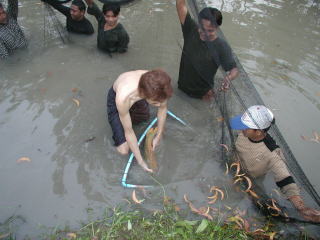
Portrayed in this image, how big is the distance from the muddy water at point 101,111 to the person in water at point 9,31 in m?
0.18

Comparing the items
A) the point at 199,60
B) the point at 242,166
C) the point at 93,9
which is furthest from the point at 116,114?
the point at 93,9

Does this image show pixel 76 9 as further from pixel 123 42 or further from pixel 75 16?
pixel 123 42

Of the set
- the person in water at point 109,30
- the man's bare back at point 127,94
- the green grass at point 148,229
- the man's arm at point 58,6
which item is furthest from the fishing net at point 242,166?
the man's arm at point 58,6

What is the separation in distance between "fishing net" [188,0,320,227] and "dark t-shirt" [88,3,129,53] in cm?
174

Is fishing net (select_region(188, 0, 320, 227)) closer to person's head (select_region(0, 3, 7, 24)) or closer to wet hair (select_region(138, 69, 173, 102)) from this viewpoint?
wet hair (select_region(138, 69, 173, 102))

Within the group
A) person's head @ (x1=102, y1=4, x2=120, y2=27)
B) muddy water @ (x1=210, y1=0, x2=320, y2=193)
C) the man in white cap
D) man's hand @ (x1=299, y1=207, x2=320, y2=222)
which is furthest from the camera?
person's head @ (x1=102, y1=4, x2=120, y2=27)

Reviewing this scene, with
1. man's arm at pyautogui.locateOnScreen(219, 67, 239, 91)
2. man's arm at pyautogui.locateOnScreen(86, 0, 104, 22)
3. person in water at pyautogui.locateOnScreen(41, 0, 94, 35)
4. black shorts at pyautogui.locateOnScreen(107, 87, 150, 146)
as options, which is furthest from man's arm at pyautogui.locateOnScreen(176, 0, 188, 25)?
person in water at pyautogui.locateOnScreen(41, 0, 94, 35)

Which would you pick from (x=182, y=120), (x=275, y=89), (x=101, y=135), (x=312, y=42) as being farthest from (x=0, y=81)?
(x=312, y=42)

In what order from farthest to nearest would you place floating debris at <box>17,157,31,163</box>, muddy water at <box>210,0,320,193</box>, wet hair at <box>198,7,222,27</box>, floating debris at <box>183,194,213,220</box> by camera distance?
muddy water at <box>210,0,320,193</box>
floating debris at <box>17,157,31,163</box>
wet hair at <box>198,7,222,27</box>
floating debris at <box>183,194,213,220</box>

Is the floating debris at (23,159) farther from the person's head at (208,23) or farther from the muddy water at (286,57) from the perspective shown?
the muddy water at (286,57)

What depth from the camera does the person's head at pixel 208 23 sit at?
3342 mm

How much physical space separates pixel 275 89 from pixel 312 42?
2.00 meters

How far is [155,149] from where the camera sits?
3.61 meters

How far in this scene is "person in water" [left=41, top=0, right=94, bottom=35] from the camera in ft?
16.7
